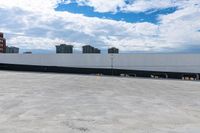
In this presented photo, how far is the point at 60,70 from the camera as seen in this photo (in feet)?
143

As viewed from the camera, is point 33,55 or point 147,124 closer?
point 147,124

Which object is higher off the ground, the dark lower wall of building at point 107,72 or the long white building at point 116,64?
the long white building at point 116,64

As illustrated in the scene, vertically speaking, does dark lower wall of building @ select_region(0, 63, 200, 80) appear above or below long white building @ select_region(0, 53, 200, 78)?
below

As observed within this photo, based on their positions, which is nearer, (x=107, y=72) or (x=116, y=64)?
(x=107, y=72)

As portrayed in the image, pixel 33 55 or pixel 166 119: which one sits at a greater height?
pixel 33 55

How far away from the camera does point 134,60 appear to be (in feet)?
145

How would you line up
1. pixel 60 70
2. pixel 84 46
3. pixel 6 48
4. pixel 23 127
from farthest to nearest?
pixel 6 48, pixel 84 46, pixel 60 70, pixel 23 127

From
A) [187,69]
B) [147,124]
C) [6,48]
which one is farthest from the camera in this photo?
[6,48]

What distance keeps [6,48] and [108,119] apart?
8242cm

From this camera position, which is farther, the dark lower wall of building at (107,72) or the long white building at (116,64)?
the long white building at (116,64)

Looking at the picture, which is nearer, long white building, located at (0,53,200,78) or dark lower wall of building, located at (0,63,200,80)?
dark lower wall of building, located at (0,63,200,80)

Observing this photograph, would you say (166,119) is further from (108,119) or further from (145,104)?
(145,104)

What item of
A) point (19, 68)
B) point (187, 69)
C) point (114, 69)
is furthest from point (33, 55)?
point (187, 69)

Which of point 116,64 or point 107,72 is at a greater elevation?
point 116,64
